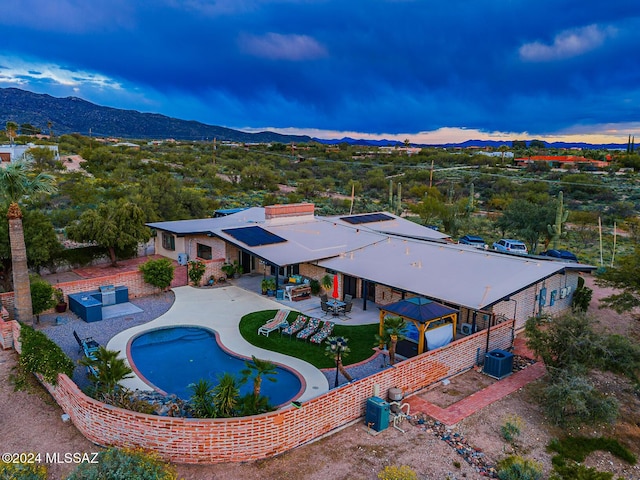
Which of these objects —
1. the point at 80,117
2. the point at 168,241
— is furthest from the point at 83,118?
the point at 168,241

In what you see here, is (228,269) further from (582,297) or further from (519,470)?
(519,470)

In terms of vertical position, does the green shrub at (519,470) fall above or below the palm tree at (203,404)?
below

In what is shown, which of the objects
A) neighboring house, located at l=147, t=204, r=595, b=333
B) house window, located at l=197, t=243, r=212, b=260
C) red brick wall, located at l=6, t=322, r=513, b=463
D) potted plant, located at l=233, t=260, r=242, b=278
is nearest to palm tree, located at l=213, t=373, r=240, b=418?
red brick wall, located at l=6, t=322, r=513, b=463

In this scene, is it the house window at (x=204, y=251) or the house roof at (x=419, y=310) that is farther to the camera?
the house window at (x=204, y=251)

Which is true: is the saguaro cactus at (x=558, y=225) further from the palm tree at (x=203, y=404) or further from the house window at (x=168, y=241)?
the palm tree at (x=203, y=404)

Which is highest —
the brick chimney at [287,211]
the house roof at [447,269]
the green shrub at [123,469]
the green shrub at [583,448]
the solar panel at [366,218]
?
the brick chimney at [287,211]

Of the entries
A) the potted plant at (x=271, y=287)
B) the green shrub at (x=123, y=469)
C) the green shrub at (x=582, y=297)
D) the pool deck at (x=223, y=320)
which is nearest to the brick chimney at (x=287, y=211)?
the pool deck at (x=223, y=320)

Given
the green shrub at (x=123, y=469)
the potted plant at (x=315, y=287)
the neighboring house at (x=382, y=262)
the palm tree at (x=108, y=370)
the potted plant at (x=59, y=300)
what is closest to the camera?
the green shrub at (x=123, y=469)
